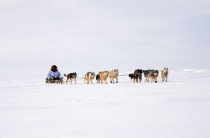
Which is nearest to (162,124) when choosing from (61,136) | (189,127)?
(189,127)

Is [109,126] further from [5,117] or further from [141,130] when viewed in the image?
[5,117]

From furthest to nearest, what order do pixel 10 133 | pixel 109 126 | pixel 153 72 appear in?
pixel 153 72 → pixel 109 126 → pixel 10 133

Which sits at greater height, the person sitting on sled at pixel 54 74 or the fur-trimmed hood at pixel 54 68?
the fur-trimmed hood at pixel 54 68

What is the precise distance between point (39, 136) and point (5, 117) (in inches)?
54.5

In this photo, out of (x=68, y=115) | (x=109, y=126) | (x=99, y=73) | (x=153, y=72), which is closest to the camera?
(x=109, y=126)

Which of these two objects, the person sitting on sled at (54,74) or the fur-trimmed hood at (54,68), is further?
the person sitting on sled at (54,74)

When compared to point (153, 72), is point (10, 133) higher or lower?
lower

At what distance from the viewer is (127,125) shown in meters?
2.49

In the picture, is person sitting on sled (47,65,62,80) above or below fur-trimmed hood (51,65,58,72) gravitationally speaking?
below

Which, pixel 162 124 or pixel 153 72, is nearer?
pixel 162 124

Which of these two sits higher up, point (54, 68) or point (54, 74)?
point (54, 68)

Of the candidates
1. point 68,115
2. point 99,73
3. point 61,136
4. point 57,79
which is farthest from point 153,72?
point 61,136

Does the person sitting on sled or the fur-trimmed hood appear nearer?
the fur-trimmed hood

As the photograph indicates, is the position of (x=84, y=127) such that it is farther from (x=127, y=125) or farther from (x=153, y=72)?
(x=153, y=72)
